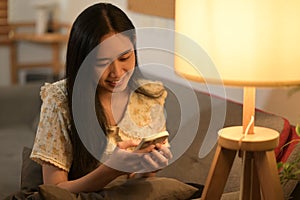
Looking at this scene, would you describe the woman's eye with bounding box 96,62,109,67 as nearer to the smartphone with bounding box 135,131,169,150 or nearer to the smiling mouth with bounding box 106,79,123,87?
the smiling mouth with bounding box 106,79,123,87

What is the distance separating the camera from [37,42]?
4.67 metres

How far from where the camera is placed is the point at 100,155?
1.71m

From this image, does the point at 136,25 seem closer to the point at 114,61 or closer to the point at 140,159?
the point at 114,61

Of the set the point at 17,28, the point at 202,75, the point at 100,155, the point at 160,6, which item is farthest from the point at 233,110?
the point at 17,28

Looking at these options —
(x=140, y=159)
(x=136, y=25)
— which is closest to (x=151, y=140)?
(x=140, y=159)

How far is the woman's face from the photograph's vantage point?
158 centimetres

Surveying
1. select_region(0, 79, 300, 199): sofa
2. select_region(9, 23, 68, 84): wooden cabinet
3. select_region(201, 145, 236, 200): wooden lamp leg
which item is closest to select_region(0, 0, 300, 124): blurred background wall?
select_region(9, 23, 68, 84): wooden cabinet

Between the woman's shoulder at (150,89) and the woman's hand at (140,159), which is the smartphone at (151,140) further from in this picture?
the woman's shoulder at (150,89)

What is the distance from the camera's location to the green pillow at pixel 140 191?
1.36m

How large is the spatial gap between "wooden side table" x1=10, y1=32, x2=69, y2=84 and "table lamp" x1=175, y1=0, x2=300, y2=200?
3.08 metres

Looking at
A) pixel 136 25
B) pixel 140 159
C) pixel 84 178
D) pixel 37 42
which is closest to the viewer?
pixel 140 159

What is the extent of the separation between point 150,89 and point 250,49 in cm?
64

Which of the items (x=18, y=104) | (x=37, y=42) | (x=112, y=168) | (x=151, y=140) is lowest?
(x=18, y=104)

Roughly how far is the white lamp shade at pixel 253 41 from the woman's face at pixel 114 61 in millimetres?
351
